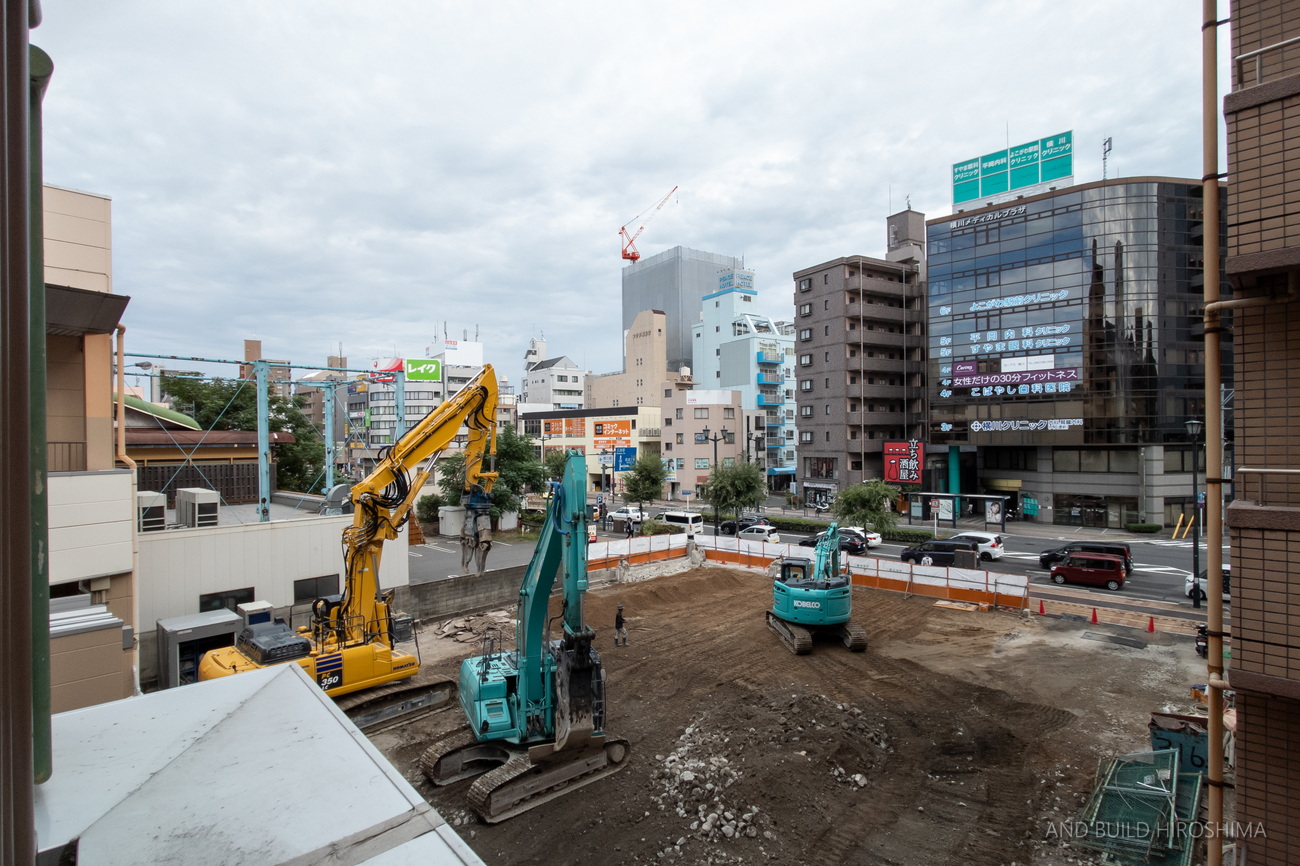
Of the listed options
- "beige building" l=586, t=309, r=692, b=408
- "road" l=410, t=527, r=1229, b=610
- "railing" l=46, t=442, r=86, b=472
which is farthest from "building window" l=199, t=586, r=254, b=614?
"beige building" l=586, t=309, r=692, b=408

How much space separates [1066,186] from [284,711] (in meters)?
49.0

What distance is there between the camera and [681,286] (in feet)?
352

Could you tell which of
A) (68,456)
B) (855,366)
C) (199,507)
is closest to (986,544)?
(855,366)

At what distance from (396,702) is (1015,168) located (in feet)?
154

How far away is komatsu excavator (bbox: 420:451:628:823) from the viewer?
32.7 ft

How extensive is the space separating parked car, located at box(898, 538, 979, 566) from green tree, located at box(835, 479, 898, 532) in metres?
3.08

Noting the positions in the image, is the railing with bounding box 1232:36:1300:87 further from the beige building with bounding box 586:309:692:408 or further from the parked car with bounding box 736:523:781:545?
the beige building with bounding box 586:309:692:408

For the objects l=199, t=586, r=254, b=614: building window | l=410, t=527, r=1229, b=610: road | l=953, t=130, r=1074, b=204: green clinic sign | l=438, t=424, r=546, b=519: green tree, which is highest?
l=953, t=130, r=1074, b=204: green clinic sign

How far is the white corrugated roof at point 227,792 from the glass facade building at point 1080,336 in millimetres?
44480

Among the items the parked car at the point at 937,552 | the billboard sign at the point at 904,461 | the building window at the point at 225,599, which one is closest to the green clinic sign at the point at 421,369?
the billboard sign at the point at 904,461

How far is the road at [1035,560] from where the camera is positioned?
944 inches

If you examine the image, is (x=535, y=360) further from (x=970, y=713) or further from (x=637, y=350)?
(x=970, y=713)

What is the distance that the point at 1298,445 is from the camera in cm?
479

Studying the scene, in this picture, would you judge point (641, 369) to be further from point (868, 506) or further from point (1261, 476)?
point (1261, 476)
